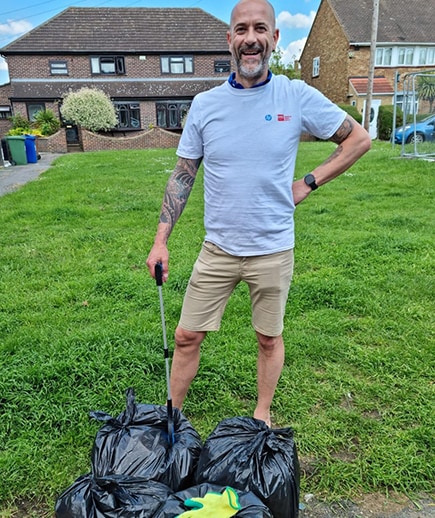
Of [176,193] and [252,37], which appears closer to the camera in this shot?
[252,37]

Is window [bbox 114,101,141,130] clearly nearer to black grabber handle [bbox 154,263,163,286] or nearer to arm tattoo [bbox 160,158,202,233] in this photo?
arm tattoo [bbox 160,158,202,233]

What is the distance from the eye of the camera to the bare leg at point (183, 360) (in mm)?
2271

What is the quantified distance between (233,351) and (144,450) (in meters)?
1.44

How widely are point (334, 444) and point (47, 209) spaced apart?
6.32 metres

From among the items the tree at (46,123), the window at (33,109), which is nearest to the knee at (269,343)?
the tree at (46,123)

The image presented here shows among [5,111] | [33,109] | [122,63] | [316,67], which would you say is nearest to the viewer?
[33,109]

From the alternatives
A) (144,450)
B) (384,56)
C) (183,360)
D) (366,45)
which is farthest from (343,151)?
(384,56)

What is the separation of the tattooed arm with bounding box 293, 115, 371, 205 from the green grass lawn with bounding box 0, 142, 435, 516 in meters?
1.28

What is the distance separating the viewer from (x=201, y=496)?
1.55 meters

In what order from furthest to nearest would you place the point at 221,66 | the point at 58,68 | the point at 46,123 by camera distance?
the point at 221,66 < the point at 58,68 < the point at 46,123

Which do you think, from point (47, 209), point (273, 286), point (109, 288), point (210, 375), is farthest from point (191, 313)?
point (47, 209)

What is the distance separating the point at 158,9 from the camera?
32.5m

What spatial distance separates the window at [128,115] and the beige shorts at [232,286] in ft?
96.9

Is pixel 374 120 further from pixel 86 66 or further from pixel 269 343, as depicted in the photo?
pixel 269 343
